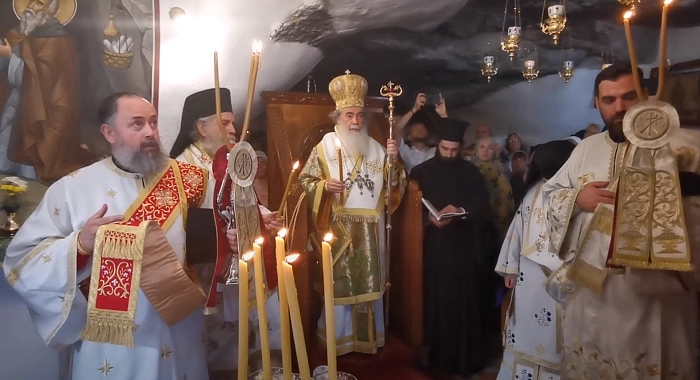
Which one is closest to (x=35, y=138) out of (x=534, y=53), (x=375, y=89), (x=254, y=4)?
(x=254, y=4)

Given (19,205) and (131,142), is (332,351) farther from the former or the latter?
(19,205)

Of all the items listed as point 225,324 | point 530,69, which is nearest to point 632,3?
point 530,69

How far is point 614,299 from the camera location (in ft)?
6.60

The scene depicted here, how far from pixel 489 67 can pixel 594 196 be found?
930mm

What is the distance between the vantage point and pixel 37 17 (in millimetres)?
2299

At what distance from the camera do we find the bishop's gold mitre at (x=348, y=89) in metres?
2.62

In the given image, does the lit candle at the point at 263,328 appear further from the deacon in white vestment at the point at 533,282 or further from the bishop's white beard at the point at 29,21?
the bishop's white beard at the point at 29,21

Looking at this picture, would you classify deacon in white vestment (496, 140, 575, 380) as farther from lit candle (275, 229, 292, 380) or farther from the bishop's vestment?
lit candle (275, 229, 292, 380)

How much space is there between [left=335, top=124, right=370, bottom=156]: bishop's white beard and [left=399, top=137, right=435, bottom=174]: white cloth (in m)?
0.20

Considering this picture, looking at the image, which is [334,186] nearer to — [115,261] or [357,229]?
[357,229]

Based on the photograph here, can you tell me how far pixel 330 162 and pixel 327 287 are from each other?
1441 millimetres

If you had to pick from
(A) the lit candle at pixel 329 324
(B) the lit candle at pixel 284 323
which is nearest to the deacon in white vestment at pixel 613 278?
(A) the lit candle at pixel 329 324

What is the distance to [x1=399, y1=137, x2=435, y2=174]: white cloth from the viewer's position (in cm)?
271

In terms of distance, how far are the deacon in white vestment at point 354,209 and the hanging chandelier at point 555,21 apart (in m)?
0.94
